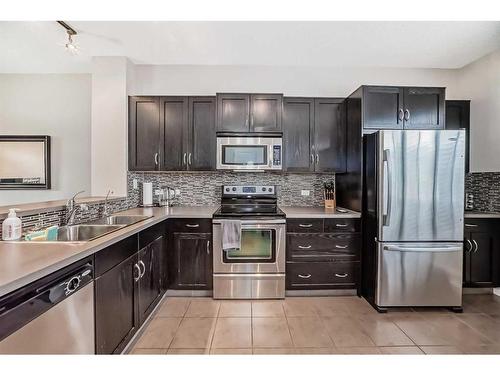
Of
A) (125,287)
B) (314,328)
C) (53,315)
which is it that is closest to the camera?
(53,315)

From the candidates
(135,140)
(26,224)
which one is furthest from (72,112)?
(26,224)

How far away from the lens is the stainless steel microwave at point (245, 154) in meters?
3.21

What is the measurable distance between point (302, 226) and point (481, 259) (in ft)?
6.60

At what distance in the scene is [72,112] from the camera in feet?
12.1

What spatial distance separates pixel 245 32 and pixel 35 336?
9.10 feet

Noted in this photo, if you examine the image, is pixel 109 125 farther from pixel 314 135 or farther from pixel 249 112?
pixel 314 135

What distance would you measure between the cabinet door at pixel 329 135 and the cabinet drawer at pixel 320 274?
1132 millimetres

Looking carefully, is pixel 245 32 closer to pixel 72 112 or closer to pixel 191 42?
pixel 191 42

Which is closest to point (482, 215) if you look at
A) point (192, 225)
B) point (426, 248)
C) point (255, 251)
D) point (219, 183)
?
point (426, 248)

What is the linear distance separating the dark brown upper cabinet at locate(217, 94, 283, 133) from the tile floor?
6.42ft

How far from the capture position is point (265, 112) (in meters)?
3.25

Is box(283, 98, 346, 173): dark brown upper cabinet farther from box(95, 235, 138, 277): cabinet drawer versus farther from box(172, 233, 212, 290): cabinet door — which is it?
box(95, 235, 138, 277): cabinet drawer

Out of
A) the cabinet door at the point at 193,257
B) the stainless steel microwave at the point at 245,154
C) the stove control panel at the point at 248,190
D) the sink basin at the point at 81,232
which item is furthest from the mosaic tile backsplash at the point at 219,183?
the sink basin at the point at 81,232
